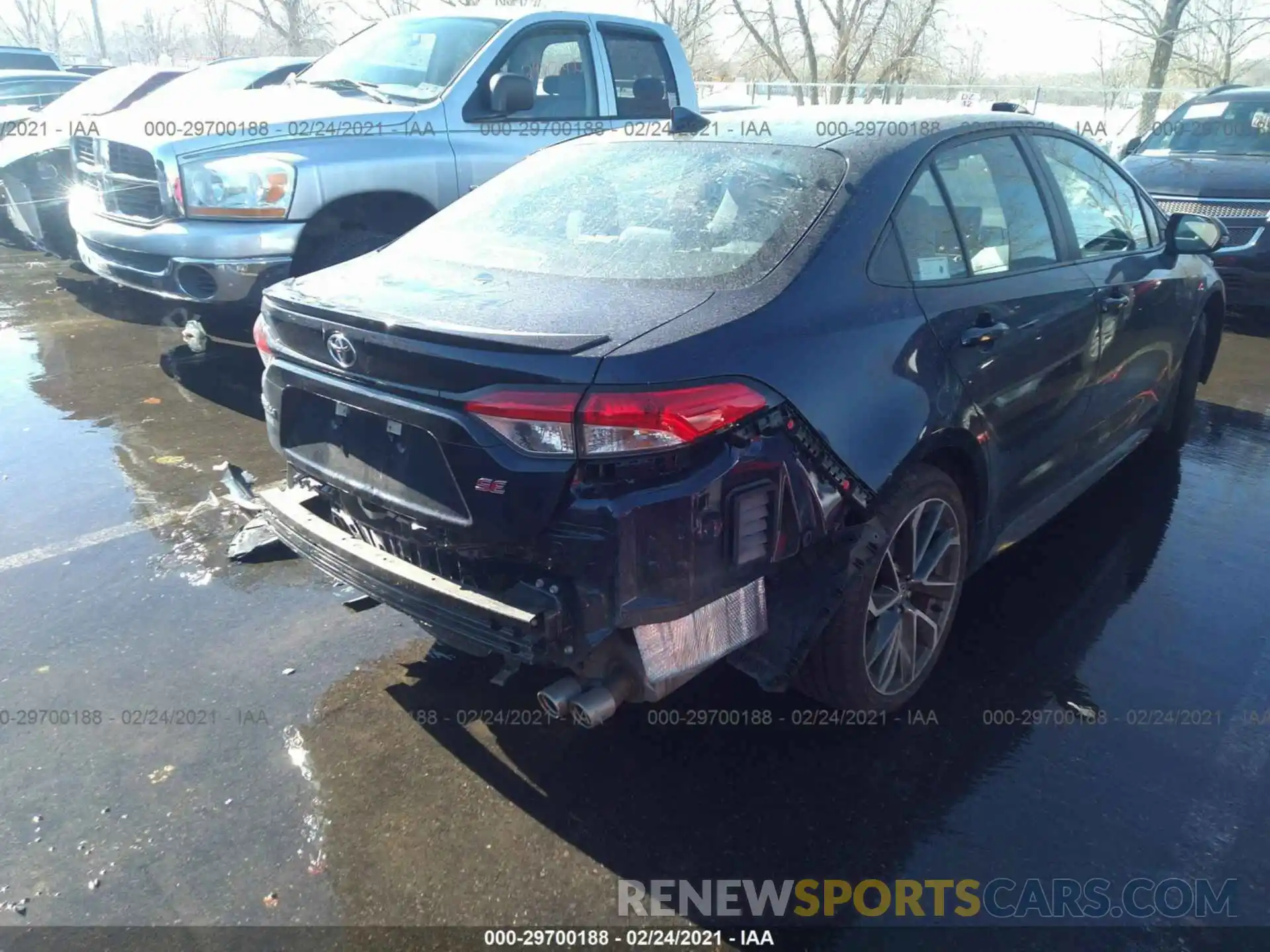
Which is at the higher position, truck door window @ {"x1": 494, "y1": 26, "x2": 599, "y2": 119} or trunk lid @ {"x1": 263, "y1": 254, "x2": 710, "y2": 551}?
truck door window @ {"x1": 494, "y1": 26, "x2": 599, "y2": 119}

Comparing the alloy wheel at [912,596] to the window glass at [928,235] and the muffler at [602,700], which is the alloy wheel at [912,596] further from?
the muffler at [602,700]

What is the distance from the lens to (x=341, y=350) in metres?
2.58

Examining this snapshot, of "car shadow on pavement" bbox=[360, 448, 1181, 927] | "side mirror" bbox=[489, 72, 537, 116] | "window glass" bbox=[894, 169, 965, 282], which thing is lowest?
"car shadow on pavement" bbox=[360, 448, 1181, 927]

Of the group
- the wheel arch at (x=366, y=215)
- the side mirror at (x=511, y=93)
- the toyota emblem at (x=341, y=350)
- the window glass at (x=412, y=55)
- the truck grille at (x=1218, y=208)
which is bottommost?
the truck grille at (x=1218, y=208)

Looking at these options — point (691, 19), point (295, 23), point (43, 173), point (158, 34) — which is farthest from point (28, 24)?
point (43, 173)

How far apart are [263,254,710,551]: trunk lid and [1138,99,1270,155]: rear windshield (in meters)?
9.04

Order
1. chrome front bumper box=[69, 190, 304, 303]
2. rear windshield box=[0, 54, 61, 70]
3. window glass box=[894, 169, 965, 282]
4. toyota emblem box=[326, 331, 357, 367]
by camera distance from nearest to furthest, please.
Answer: toyota emblem box=[326, 331, 357, 367] → window glass box=[894, 169, 965, 282] → chrome front bumper box=[69, 190, 304, 303] → rear windshield box=[0, 54, 61, 70]

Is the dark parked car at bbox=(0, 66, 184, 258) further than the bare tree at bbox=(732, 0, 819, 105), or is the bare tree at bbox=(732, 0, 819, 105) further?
the bare tree at bbox=(732, 0, 819, 105)

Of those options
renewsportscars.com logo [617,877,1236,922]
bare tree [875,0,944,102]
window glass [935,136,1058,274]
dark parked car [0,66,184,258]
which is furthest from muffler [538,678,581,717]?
bare tree [875,0,944,102]

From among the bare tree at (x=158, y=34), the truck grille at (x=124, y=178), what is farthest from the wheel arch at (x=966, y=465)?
the bare tree at (x=158, y=34)

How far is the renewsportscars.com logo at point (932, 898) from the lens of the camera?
2.36m

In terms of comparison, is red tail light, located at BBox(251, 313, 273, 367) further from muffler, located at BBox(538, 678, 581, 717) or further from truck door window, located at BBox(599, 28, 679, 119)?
truck door window, located at BBox(599, 28, 679, 119)

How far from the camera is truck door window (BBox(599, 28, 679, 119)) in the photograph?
6875 mm

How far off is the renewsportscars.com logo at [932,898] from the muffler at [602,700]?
47cm
